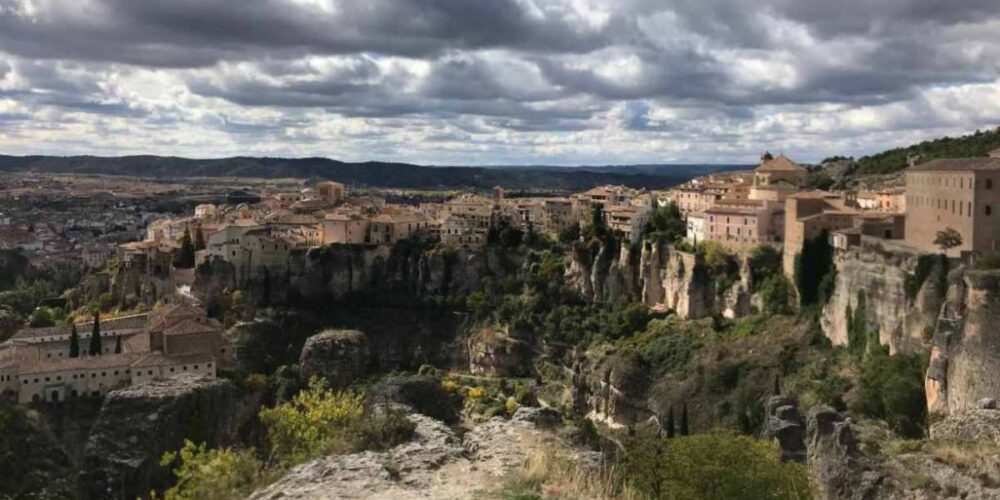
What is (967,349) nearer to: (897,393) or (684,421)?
(897,393)

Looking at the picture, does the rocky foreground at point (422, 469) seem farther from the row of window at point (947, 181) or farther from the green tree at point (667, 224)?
the green tree at point (667, 224)

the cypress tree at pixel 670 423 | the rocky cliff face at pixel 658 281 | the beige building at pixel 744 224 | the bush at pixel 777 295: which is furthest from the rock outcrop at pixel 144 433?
the beige building at pixel 744 224

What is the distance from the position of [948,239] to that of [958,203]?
58.2 inches

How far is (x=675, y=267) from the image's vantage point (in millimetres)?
56250

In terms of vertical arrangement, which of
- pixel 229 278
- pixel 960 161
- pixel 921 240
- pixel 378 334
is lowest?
pixel 378 334

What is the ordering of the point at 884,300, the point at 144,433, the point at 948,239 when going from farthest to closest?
1. the point at 884,300
2. the point at 948,239
3. the point at 144,433

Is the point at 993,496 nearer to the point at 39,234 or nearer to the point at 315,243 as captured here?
the point at 315,243

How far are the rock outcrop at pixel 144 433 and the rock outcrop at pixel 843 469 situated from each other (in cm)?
1784

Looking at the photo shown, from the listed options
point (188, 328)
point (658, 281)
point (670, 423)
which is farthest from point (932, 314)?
point (188, 328)

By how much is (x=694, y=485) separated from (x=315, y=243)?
61.0 meters

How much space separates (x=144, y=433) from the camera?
27266 millimetres

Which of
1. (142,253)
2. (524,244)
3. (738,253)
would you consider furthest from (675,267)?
(142,253)

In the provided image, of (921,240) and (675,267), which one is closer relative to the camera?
(921,240)

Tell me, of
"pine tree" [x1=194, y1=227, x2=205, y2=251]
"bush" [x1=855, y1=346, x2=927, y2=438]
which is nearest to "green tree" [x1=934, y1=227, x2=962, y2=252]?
"bush" [x1=855, y1=346, x2=927, y2=438]
